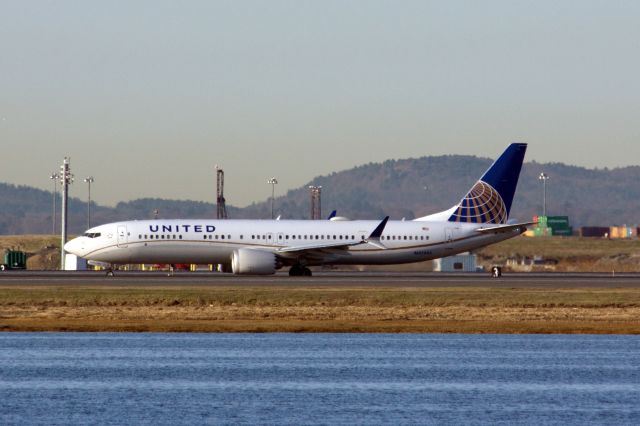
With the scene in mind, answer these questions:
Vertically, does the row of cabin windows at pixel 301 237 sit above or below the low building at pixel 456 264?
above

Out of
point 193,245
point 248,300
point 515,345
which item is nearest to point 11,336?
point 248,300

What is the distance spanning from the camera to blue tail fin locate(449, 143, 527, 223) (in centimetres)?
9338

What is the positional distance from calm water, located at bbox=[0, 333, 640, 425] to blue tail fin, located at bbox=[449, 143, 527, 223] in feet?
127

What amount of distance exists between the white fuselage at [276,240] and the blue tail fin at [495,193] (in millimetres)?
1533

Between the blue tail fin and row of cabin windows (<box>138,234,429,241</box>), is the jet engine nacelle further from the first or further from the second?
the blue tail fin

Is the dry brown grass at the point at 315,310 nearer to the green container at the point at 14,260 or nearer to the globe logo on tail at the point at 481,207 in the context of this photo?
the globe logo on tail at the point at 481,207

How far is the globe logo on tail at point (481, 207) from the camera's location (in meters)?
93.3

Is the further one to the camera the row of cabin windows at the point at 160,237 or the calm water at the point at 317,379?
the row of cabin windows at the point at 160,237

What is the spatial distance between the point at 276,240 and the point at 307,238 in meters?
2.19

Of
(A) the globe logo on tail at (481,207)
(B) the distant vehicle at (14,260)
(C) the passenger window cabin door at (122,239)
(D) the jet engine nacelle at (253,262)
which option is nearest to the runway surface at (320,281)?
(D) the jet engine nacelle at (253,262)

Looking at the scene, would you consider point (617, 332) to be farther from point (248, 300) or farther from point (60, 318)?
point (60, 318)

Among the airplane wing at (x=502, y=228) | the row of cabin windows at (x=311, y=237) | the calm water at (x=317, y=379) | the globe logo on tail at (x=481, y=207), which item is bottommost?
the calm water at (x=317, y=379)


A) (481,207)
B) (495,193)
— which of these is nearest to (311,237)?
(481,207)

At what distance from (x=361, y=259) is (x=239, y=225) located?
9.00 meters
